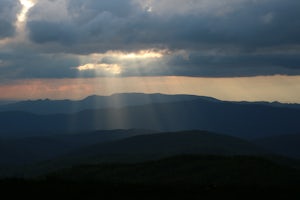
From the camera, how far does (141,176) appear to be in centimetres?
7950

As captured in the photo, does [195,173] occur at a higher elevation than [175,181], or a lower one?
higher

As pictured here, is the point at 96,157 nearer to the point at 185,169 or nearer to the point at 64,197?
the point at 185,169

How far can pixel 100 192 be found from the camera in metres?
48.0

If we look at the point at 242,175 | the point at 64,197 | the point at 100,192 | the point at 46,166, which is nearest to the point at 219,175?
the point at 242,175

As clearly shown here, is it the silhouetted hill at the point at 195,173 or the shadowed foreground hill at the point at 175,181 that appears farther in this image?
the silhouetted hill at the point at 195,173

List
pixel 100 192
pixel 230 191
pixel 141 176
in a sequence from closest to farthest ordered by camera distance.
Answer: pixel 100 192
pixel 230 191
pixel 141 176

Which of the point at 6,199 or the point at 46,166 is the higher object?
the point at 6,199

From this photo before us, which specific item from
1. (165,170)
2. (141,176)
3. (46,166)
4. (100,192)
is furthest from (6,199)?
(46,166)

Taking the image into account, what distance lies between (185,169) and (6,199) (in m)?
46.0

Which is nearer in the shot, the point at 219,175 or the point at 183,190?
the point at 183,190

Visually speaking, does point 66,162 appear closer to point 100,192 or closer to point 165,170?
point 165,170

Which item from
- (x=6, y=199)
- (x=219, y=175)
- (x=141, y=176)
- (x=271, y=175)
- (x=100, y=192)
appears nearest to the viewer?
(x=6, y=199)

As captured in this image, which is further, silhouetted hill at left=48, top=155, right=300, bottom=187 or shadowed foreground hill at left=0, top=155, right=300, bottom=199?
silhouetted hill at left=48, top=155, right=300, bottom=187

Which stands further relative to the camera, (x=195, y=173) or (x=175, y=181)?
Result: (x=195, y=173)
